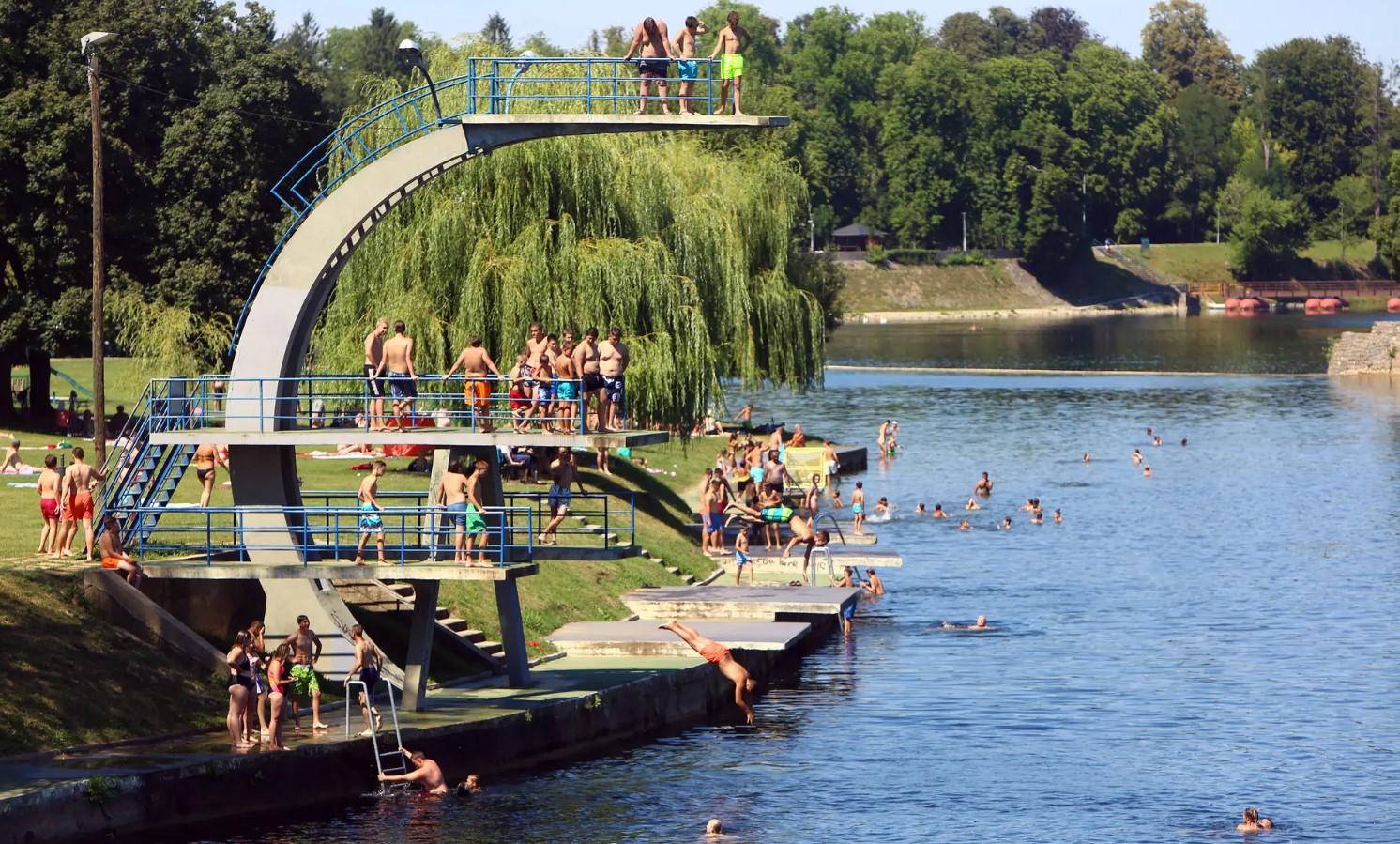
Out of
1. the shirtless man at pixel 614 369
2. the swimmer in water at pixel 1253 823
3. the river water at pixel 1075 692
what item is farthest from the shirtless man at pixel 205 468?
the swimmer in water at pixel 1253 823

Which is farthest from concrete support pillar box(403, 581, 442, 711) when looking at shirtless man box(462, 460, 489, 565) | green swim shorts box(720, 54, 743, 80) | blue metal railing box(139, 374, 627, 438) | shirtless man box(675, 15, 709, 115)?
green swim shorts box(720, 54, 743, 80)

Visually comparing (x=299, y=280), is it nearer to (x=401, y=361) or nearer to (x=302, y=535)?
(x=401, y=361)

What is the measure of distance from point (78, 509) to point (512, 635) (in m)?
7.30

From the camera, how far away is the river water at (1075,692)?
30.0 m

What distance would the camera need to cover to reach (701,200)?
57250 mm

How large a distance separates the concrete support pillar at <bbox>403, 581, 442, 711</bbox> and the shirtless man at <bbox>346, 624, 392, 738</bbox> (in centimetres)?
66

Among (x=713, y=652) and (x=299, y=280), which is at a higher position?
(x=299, y=280)

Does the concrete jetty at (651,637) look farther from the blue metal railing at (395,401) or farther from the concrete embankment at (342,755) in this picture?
the blue metal railing at (395,401)

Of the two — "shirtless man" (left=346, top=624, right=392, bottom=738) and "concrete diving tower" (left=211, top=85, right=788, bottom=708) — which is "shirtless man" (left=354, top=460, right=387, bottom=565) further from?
"shirtless man" (left=346, top=624, right=392, bottom=738)

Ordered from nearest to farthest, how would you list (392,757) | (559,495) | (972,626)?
(392,757)
(559,495)
(972,626)

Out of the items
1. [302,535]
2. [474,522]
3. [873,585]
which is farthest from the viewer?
[873,585]

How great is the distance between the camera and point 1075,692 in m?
39.7

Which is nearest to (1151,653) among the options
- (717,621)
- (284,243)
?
(717,621)

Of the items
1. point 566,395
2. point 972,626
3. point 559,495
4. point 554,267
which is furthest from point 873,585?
point 566,395
